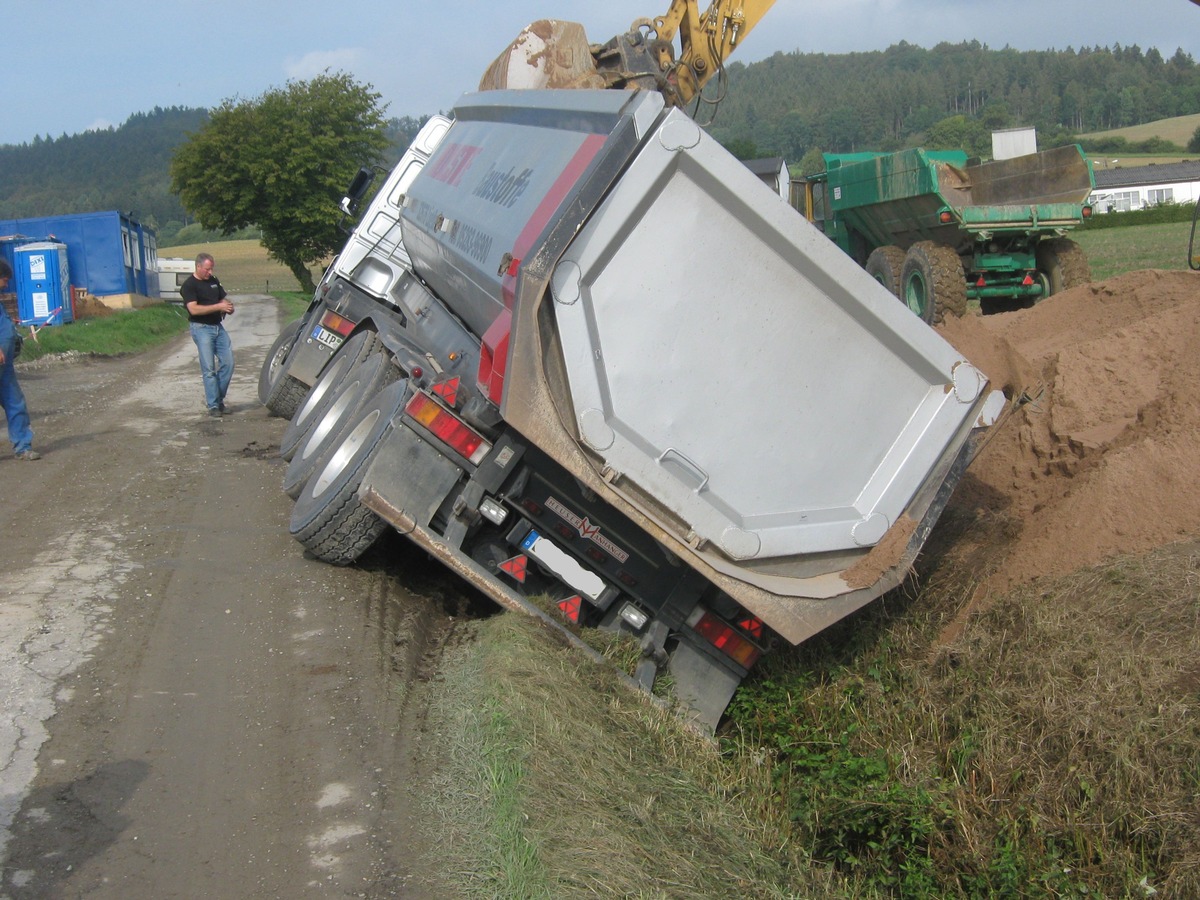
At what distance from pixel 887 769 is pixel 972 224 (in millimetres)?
9469

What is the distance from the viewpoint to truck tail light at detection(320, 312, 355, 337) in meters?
10.5

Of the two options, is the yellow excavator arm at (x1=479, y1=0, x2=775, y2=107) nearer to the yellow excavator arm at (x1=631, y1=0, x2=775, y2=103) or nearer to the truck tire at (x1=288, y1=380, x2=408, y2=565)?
the yellow excavator arm at (x1=631, y1=0, x2=775, y2=103)

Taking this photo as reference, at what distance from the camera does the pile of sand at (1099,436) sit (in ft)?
17.5

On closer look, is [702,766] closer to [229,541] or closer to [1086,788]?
[1086,788]

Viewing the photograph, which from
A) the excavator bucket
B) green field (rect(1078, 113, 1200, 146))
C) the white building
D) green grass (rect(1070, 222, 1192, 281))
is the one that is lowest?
the white building

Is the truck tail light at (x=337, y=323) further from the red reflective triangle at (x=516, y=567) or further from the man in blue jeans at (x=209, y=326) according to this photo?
the red reflective triangle at (x=516, y=567)

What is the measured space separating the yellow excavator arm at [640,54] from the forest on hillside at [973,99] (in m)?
71.5

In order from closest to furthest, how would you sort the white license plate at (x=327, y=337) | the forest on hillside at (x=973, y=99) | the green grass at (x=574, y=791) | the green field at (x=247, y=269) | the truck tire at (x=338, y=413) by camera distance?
1. the green grass at (x=574, y=791)
2. the truck tire at (x=338, y=413)
3. the white license plate at (x=327, y=337)
4. the green field at (x=247, y=269)
5. the forest on hillside at (x=973, y=99)

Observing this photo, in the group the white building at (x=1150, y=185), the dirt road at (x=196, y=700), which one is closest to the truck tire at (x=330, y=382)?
the dirt road at (x=196, y=700)

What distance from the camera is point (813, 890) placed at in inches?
147

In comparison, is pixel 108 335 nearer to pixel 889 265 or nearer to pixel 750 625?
pixel 889 265

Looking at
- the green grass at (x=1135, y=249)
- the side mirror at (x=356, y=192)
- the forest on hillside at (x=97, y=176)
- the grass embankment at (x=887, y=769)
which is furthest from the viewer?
the forest on hillside at (x=97, y=176)

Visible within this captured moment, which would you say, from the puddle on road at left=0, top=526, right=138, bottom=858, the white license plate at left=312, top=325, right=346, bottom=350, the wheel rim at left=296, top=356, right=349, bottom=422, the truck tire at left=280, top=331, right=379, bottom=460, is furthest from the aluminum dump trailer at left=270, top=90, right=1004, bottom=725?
the white license plate at left=312, top=325, right=346, bottom=350

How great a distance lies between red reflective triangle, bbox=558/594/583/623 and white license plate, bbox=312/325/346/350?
5985 mm
